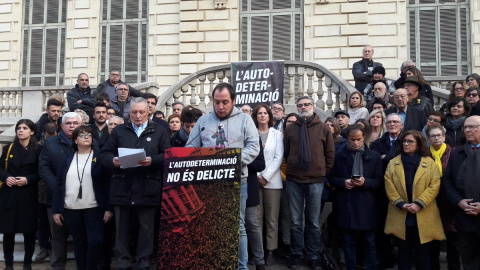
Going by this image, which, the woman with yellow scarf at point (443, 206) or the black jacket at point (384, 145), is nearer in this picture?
the woman with yellow scarf at point (443, 206)

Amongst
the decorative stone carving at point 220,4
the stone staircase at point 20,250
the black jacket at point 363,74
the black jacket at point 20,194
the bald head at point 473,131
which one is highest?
the decorative stone carving at point 220,4

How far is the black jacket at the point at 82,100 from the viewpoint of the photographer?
30.7 feet

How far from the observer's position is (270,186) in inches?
254

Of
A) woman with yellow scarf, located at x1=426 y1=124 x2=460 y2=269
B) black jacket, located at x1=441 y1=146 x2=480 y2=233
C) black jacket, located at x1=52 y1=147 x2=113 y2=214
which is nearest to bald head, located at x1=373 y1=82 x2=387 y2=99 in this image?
woman with yellow scarf, located at x1=426 y1=124 x2=460 y2=269

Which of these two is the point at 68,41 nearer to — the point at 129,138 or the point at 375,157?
the point at 129,138

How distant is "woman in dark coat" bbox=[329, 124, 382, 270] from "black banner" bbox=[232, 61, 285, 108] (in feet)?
12.9

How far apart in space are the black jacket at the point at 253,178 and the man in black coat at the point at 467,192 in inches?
78.5

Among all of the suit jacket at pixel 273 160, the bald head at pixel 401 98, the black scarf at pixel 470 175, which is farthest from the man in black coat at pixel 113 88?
the black scarf at pixel 470 175

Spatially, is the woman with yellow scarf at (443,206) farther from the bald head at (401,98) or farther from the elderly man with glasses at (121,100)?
the elderly man with glasses at (121,100)

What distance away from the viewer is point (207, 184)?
16.5 feet

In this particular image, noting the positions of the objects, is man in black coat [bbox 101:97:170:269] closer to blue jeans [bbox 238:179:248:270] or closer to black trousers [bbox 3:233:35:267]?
blue jeans [bbox 238:179:248:270]

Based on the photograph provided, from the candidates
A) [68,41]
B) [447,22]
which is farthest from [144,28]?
[447,22]

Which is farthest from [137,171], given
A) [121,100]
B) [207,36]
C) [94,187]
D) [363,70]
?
[207,36]

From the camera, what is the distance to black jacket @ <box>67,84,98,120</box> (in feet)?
30.7
